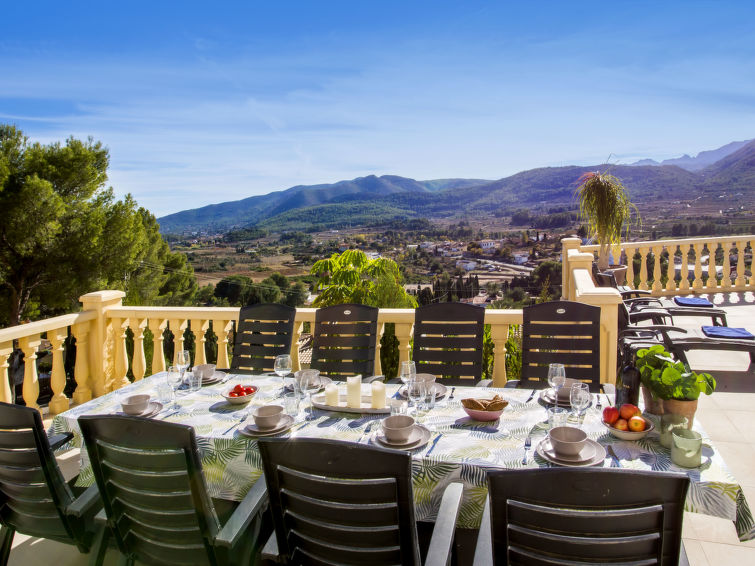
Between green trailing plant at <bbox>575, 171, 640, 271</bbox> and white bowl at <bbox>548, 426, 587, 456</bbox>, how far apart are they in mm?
5792

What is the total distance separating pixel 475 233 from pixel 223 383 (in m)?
12.0

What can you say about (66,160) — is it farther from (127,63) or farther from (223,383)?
(223,383)

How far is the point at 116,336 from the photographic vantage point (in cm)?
405

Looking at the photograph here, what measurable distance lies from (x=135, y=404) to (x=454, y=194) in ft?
62.5

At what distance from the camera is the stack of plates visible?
158cm

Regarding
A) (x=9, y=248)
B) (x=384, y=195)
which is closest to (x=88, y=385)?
(x=9, y=248)

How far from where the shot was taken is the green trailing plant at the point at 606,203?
673 centimetres

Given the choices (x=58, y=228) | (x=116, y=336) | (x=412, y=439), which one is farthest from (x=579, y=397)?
(x=58, y=228)

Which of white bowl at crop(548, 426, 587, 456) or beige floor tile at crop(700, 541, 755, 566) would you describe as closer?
white bowl at crop(548, 426, 587, 456)

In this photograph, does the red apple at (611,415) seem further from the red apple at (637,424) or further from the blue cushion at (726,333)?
the blue cushion at (726,333)

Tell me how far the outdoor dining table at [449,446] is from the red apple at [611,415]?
0.18 feet

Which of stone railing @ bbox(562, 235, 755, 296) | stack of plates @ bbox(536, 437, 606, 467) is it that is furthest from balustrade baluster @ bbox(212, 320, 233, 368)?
stone railing @ bbox(562, 235, 755, 296)

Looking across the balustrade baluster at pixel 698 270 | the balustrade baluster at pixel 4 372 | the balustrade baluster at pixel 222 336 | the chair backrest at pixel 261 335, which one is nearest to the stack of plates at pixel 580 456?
the chair backrest at pixel 261 335

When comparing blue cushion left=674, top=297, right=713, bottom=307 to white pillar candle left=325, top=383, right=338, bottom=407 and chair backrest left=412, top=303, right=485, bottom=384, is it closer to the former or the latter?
chair backrest left=412, top=303, right=485, bottom=384
